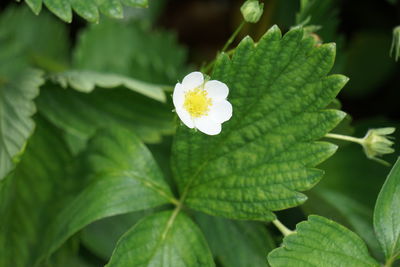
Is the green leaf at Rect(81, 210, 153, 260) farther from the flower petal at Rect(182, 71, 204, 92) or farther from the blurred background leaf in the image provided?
the flower petal at Rect(182, 71, 204, 92)

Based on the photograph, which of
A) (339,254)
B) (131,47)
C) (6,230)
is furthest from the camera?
(131,47)

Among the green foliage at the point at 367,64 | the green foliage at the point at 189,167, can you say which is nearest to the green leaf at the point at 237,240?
the green foliage at the point at 189,167

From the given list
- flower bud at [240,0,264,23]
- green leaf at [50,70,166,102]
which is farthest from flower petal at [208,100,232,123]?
green leaf at [50,70,166,102]

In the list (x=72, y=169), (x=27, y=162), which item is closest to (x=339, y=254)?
(x=72, y=169)

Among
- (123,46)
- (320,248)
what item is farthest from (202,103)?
(123,46)

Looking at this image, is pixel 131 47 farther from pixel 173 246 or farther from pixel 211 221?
pixel 173 246

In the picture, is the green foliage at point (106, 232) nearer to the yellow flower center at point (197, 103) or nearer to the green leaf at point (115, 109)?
the green leaf at point (115, 109)
